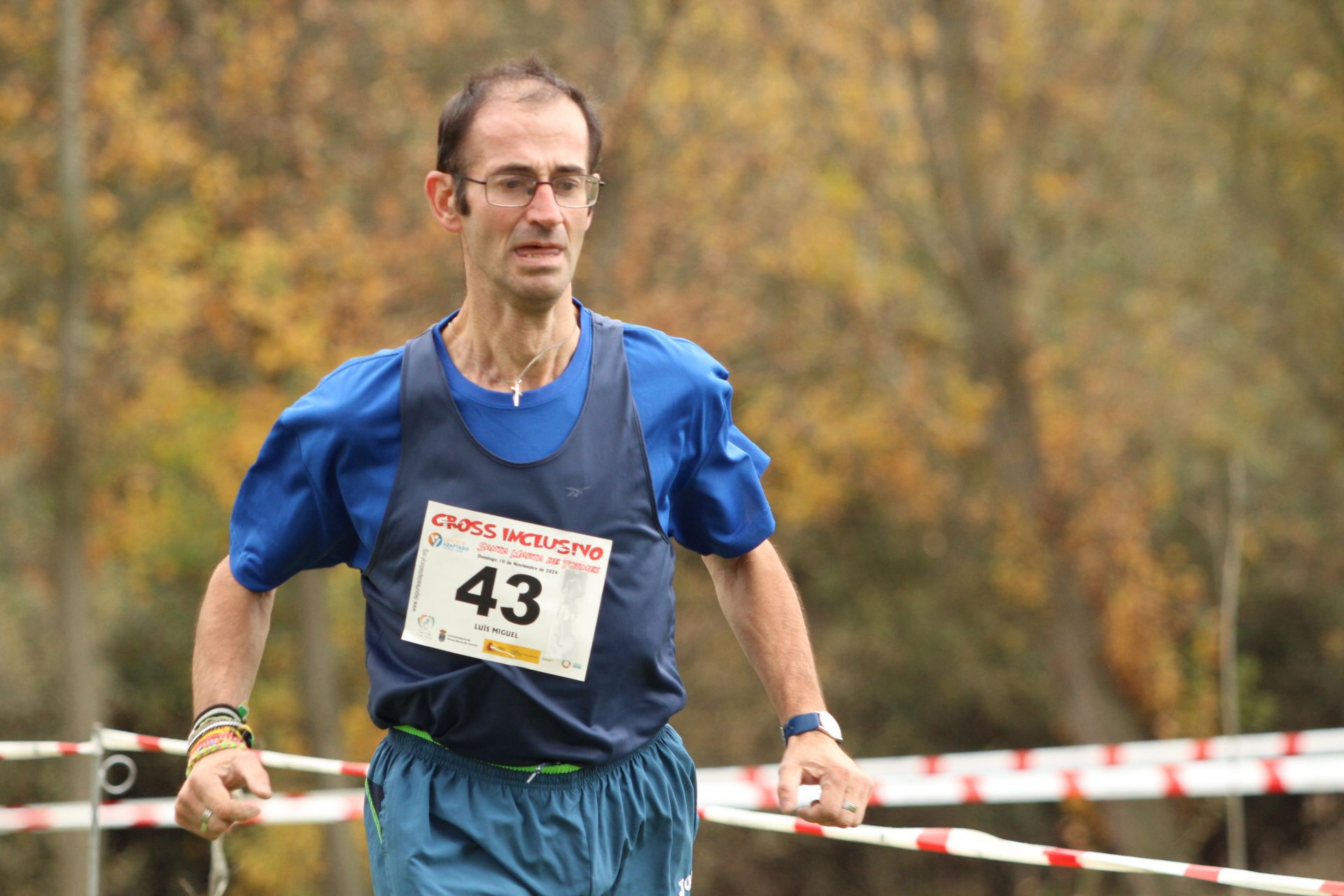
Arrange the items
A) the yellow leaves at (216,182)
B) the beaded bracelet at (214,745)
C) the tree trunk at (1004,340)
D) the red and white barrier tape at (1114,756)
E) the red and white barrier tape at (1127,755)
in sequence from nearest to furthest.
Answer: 1. the beaded bracelet at (214,745)
2. the red and white barrier tape at (1114,756)
3. the red and white barrier tape at (1127,755)
4. the yellow leaves at (216,182)
5. the tree trunk at (1004,340)

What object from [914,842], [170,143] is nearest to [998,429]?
[170,143]

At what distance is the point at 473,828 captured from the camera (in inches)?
103

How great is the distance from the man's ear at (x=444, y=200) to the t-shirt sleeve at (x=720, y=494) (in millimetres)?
519

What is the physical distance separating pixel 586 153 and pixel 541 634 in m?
0.83

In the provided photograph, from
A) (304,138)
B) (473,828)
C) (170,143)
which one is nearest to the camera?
(473,828)

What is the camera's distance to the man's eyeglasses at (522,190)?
2717 mm

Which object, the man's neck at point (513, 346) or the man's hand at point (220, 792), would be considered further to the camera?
the man's neck at point (513, 346)

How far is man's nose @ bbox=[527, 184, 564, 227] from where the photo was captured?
106 inches

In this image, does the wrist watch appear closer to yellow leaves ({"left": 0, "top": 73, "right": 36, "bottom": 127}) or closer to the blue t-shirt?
the blue t-shirt

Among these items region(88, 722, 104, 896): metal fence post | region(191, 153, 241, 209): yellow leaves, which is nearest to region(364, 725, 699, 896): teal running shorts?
region(88, 722, 104, 896): metal fence post

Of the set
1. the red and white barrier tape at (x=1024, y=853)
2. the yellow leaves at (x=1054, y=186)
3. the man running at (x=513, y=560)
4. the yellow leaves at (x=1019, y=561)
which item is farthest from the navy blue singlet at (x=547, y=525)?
the yellow leaves at (x=1054, y=186)

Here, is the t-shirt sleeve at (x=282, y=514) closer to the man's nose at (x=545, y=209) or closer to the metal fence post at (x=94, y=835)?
the man's nose at (x=545, y=209)

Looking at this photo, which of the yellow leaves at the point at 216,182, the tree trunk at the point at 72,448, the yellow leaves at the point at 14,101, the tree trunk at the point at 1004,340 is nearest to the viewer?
the tree trunk at the point at 72,448

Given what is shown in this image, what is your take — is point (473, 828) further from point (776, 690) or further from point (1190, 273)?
point (1190, 273)
